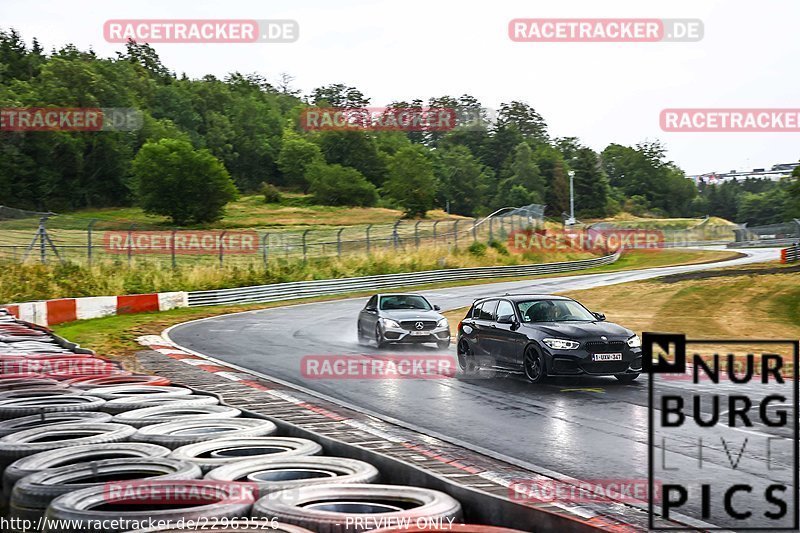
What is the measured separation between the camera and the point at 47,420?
300 inches

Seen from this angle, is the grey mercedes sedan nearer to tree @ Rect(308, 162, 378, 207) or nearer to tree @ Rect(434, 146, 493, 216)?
tree @ Rect(308, 162, 378, 207)

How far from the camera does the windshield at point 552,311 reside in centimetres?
1503

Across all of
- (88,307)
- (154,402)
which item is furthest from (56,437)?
(88,307)

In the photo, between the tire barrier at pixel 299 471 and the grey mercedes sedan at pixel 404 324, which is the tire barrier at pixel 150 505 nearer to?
the tire barrier at pixel 299 471

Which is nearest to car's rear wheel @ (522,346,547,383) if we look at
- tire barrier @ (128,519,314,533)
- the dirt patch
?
tire barrier @ (128,519,314,533)

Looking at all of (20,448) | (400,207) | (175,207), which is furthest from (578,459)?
(400,207)

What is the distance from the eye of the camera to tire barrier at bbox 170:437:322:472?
255 inches

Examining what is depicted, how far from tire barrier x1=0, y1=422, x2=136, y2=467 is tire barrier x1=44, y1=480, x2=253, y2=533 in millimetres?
1598

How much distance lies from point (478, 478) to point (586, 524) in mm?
3380

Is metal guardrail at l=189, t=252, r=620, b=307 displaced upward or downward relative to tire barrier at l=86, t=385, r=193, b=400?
downward

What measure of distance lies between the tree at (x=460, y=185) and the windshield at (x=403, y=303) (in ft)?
382

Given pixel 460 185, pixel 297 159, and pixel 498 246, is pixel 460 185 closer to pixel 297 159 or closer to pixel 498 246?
pixel 297 159

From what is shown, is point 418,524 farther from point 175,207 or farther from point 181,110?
point 181,110

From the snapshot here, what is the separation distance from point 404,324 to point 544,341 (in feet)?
22.4
